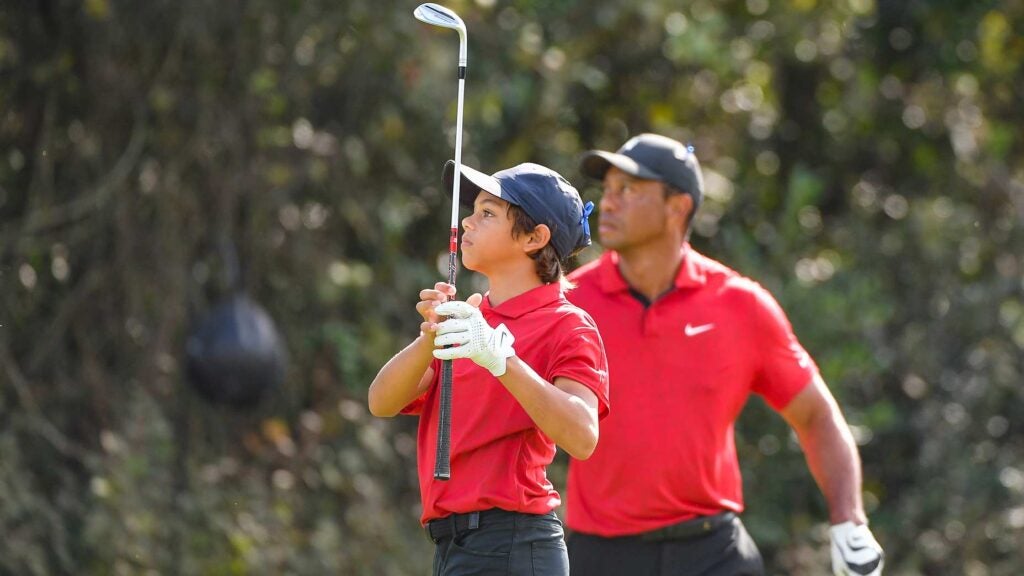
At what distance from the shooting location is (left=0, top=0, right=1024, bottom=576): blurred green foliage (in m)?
7.70

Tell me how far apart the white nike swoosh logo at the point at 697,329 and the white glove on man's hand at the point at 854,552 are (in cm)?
70

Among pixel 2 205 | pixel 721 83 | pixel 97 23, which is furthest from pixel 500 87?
pixel 2 205

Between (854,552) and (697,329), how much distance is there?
0.80 metres

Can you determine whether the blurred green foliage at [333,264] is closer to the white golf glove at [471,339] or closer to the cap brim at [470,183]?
the cap brim at [470,183]

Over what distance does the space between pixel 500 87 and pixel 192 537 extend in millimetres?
2616

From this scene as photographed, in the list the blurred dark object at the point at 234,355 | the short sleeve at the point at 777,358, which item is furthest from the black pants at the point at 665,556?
the blurred dark object at the point at 234,355

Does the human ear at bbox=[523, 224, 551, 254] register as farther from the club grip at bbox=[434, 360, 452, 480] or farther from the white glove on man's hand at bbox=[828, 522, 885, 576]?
the white glove on man's hand at bbox=[828, 522, 885, 576]

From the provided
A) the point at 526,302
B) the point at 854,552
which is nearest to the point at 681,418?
the point at 854,552

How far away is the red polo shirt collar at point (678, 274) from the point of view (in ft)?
16.1

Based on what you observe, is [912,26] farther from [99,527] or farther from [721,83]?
[99,527]

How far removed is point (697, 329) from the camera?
4.80 meters

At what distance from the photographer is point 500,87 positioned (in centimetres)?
791

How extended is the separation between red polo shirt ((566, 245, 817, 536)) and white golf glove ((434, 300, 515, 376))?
5.16 feet

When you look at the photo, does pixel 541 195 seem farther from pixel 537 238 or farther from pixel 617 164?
pixel 617 164
